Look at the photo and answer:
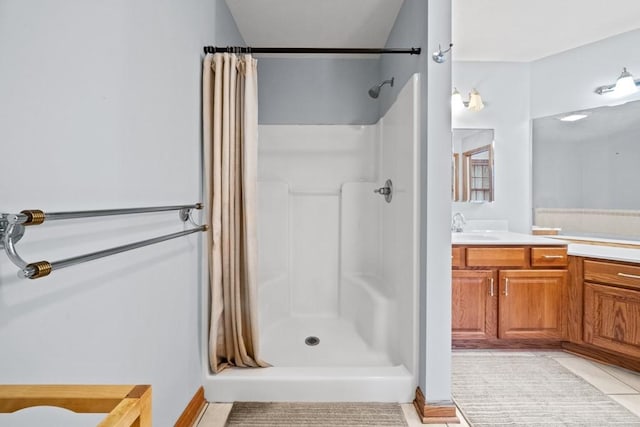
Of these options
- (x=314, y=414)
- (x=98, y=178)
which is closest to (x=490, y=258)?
(x=314, y=414)

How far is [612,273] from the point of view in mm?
2334

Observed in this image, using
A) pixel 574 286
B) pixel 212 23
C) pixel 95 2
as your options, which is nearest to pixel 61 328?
pixel 95 2

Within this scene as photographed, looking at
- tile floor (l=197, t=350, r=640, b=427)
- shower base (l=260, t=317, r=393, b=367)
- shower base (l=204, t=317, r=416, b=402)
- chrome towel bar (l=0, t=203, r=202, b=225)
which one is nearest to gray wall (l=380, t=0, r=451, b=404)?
shower base (l=204, t=317, r=416, b=402)

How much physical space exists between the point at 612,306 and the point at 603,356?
1.25 feet

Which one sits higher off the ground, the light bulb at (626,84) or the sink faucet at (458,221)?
the light bulb at (626,84)

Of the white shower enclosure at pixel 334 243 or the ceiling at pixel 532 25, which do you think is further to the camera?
the ceiling at pixel 532 25

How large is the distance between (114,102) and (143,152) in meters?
0.21

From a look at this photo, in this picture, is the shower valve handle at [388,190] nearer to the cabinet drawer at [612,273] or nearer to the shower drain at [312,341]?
the shower drain at [312,341]

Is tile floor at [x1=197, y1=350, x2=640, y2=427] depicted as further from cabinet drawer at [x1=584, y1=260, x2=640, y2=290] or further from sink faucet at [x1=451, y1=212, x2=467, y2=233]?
sink faucet at [x1=451, y1=212, x2=467, y2=233]

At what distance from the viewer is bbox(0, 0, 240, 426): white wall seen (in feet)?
2.43

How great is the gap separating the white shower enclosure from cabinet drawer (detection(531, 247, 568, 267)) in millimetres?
1063

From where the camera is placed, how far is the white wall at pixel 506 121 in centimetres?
313

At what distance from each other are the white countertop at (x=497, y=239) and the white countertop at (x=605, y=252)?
0.38 ft

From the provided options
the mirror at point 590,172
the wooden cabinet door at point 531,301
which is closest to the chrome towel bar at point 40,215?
the wooden cabinet door at point 531,301
